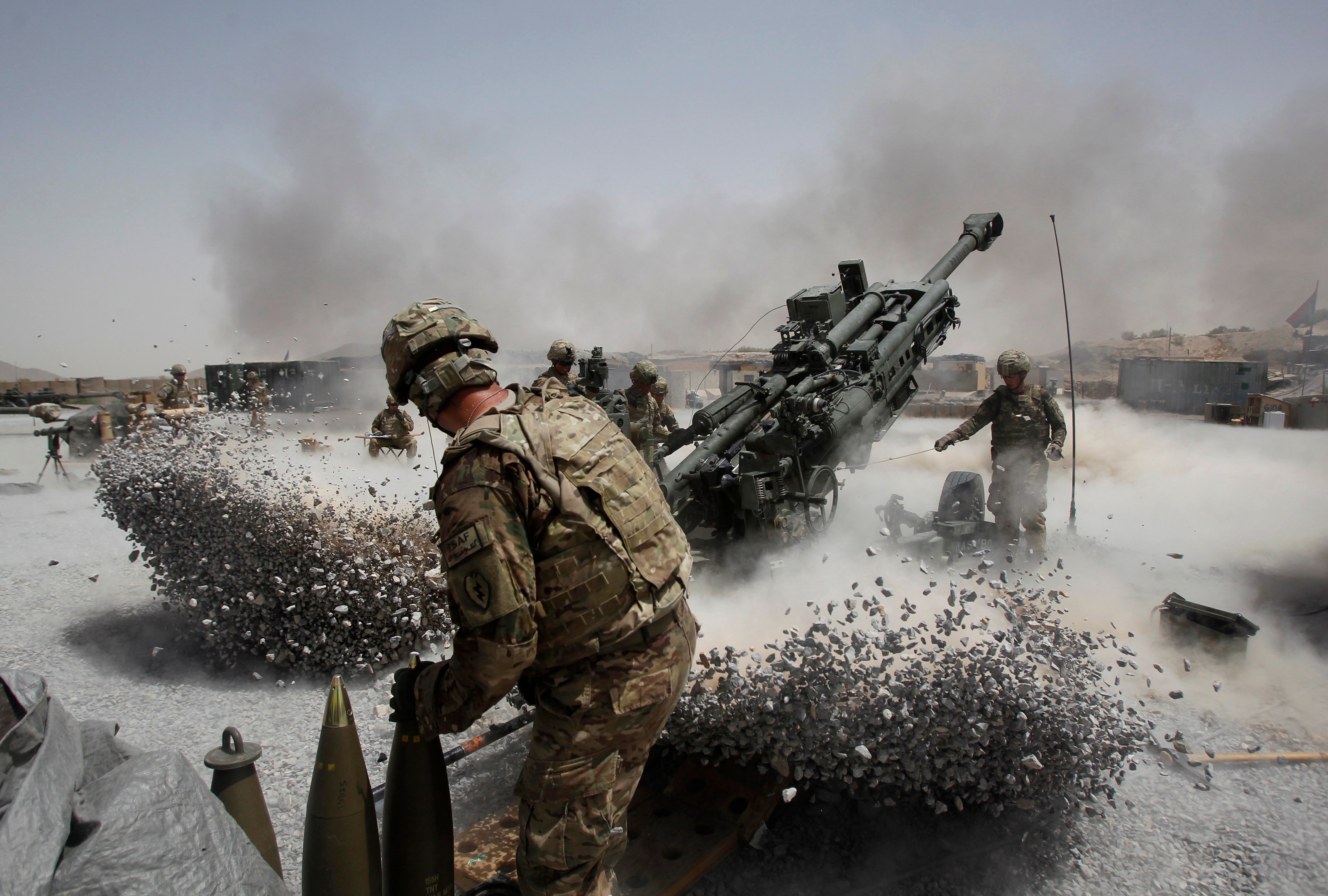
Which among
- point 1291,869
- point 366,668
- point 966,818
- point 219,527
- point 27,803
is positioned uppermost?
point 219,527

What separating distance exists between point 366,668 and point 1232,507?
8.74 m

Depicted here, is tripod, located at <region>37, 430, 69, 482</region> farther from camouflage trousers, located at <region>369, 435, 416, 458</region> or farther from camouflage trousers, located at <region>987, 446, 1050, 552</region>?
camouflage trousers, located at <region>987, 446, 1050, 552</region>

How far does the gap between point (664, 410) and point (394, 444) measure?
9.30ft

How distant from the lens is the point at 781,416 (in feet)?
16.5

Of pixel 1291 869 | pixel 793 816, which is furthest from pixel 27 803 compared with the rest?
pixel 1291 869

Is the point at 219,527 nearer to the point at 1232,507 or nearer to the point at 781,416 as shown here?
the point at 781,416

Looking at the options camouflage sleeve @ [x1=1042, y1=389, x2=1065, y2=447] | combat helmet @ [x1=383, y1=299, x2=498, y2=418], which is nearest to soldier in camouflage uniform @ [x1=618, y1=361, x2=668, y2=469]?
camouflage sleeve @ [x1=1042, y1=389, x2=1065, y2=447]

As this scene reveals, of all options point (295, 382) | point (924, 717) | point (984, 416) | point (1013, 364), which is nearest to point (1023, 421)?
point (984, 416)

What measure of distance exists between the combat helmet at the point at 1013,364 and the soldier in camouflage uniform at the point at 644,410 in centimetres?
301

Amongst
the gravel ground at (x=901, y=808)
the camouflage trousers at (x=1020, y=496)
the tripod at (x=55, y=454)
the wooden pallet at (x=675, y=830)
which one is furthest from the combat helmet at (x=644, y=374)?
the tripod at (x=55, y=454)

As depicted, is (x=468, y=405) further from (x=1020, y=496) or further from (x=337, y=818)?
(x=1020, y=496)

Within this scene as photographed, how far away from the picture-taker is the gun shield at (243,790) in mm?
2432

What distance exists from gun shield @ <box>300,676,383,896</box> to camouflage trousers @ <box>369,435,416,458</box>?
20.2 ft

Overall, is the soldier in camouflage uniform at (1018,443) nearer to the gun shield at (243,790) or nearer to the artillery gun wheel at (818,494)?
the artillery gun wheel at (818,494)
